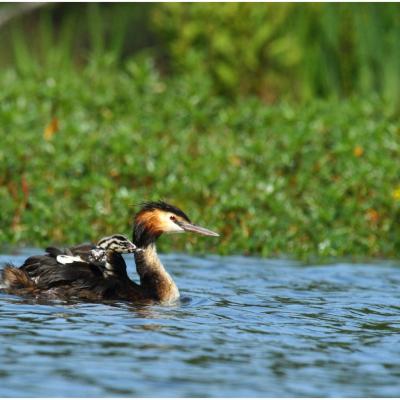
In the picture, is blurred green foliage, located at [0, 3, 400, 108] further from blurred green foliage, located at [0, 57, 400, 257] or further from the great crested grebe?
the great crested grebe

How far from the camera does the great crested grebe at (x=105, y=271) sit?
8.93m

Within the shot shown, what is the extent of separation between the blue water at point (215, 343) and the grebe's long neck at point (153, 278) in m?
0.18

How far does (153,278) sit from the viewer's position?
939 centimetres

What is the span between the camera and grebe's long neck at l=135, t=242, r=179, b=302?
30.5ft

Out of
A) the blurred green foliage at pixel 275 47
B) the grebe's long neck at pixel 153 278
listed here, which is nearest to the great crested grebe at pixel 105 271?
the grebe's long neck at pixel 153 278

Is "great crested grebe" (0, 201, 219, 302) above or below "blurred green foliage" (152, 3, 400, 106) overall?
below

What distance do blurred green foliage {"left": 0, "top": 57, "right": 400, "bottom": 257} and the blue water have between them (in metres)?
1.96

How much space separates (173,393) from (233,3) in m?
12.6

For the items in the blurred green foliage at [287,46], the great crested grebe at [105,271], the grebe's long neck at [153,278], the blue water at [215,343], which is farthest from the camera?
the blurred green foliage at [287,46]

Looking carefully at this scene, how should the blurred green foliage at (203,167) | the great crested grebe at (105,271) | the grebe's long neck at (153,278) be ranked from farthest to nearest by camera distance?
the blurred green foliage at (203,167)
the grebe's long neck at (153,278)
the great crested grebe at (105,271)

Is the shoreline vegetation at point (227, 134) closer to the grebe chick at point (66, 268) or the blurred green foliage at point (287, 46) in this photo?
the blurred green foliage at point (287, 46)

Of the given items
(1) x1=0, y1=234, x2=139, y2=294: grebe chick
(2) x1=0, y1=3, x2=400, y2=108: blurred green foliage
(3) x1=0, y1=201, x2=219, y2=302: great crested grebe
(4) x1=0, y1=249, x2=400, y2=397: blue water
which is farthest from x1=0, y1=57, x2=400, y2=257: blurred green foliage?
(1) x1=0, y1=234, x2=139, y2=294: grebe chick

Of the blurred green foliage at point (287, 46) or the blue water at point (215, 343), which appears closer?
the blue water at point (215, 343)

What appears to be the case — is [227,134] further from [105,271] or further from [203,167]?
[105,271]
